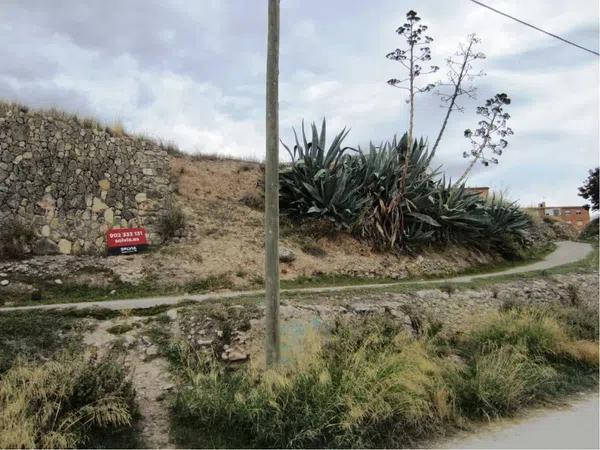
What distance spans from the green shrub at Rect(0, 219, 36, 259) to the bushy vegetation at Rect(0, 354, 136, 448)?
6.52m

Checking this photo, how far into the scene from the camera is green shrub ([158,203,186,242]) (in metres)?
14.7

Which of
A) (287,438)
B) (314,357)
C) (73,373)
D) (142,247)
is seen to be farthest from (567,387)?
(142,247)

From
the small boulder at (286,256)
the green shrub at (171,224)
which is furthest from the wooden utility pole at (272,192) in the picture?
the green shrub at (171,224)

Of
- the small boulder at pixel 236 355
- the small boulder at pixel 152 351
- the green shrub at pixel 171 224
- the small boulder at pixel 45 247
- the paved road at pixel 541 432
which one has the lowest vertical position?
the paved road at pixel 541 432

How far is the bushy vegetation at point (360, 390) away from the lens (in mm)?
6152

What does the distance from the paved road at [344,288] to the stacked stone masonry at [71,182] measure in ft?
11.7

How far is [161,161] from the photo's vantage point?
631 inches

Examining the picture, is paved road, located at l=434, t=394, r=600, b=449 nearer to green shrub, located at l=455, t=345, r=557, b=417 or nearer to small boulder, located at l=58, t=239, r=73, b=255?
green shrub, located at l=455, t=345, r=557, b=417

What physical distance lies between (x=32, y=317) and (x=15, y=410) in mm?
3064

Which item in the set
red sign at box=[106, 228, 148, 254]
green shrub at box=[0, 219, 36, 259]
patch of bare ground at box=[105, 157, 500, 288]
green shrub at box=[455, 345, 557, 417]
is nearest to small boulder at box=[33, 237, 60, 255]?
green shrub at box=[0, 219, 36, 259]

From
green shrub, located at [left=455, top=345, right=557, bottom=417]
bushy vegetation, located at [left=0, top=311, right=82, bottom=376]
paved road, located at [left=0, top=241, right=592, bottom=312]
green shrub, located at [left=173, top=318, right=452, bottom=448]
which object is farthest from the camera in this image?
paved road, located at [left=0, top=241, right=592, bottom=312]

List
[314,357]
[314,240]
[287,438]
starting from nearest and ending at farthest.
Answer: [287,438], [314,357], [314,240]

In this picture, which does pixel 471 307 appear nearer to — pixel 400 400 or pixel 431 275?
pixel 431 275

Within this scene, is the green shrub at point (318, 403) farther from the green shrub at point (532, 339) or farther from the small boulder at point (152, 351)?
the green shrub at point (532, 339)
